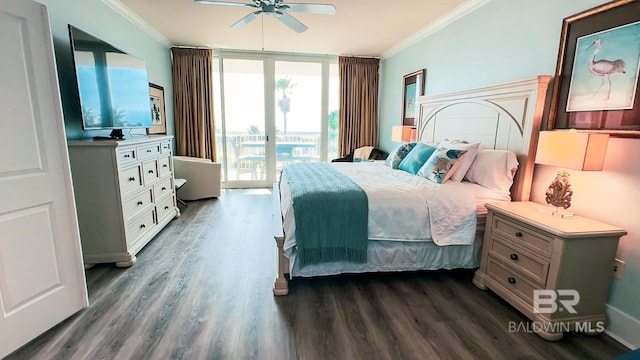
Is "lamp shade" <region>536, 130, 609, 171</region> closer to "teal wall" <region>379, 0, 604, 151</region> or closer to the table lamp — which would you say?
the table lamp

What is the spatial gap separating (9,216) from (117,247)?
1.08 m

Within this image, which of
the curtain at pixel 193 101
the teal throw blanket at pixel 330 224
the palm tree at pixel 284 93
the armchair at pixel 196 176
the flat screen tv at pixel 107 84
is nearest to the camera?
the teal throw blanket at pixel 330 224

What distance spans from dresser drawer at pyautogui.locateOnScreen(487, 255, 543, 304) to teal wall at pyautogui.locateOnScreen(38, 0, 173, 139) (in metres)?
3.70

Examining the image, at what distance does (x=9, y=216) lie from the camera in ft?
5.31

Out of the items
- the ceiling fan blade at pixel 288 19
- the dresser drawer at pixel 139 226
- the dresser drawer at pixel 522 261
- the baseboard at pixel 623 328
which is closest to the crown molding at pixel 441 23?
the ceiling fan blade at pixel 288 19

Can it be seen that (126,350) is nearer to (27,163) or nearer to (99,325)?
(99,325)

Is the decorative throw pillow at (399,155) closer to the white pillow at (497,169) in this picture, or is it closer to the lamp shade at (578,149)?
the white pillow at (497,169)

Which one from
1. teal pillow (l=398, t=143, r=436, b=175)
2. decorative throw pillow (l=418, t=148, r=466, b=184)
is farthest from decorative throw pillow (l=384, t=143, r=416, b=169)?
decorative throw pillow (l=418, t=148, r=466, b=184)

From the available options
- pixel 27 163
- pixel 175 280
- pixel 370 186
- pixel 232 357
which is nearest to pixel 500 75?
pixel 370 186

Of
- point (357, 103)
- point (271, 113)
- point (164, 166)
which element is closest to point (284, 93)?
point (271, 113)

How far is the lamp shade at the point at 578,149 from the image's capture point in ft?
5.83

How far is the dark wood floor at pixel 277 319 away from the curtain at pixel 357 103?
3721mm

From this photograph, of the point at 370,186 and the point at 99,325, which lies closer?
the point at 99,325

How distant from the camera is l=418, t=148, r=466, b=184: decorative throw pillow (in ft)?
8.89
